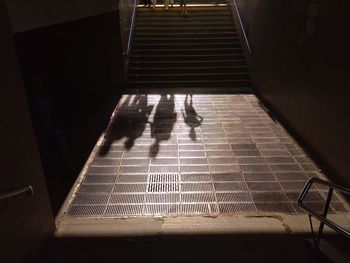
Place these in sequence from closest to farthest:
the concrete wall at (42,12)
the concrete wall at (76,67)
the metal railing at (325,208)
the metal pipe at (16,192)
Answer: the metal pipe at (16,192) → the metal railing at (325,208) → the concrete wall at (42,12) → the concrete wall at (76,67)

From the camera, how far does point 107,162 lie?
578 centimetres

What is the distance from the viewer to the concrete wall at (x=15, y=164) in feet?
9.49

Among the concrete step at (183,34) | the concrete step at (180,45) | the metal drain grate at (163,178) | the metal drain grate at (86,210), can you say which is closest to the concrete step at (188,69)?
the concrete step at (180,45)

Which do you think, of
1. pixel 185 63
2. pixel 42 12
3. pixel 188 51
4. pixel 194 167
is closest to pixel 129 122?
pixel 194 167

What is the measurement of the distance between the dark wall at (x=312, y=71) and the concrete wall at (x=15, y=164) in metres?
4.26

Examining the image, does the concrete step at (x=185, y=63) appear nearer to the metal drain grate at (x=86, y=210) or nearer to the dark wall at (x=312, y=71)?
the dark wall at (x=312, y=71)

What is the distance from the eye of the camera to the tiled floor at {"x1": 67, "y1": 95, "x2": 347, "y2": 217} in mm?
4555

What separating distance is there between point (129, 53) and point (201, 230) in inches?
324

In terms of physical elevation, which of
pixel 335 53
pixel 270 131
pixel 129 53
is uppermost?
pixel 335 53

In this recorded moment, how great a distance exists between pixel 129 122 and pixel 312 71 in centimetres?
420

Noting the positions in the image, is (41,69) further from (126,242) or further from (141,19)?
(141,19)

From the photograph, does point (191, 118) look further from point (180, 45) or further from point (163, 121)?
point (180, 45)

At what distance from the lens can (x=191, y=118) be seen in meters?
7.82

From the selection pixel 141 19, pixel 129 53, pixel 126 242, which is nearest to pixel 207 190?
pixel 126 242
